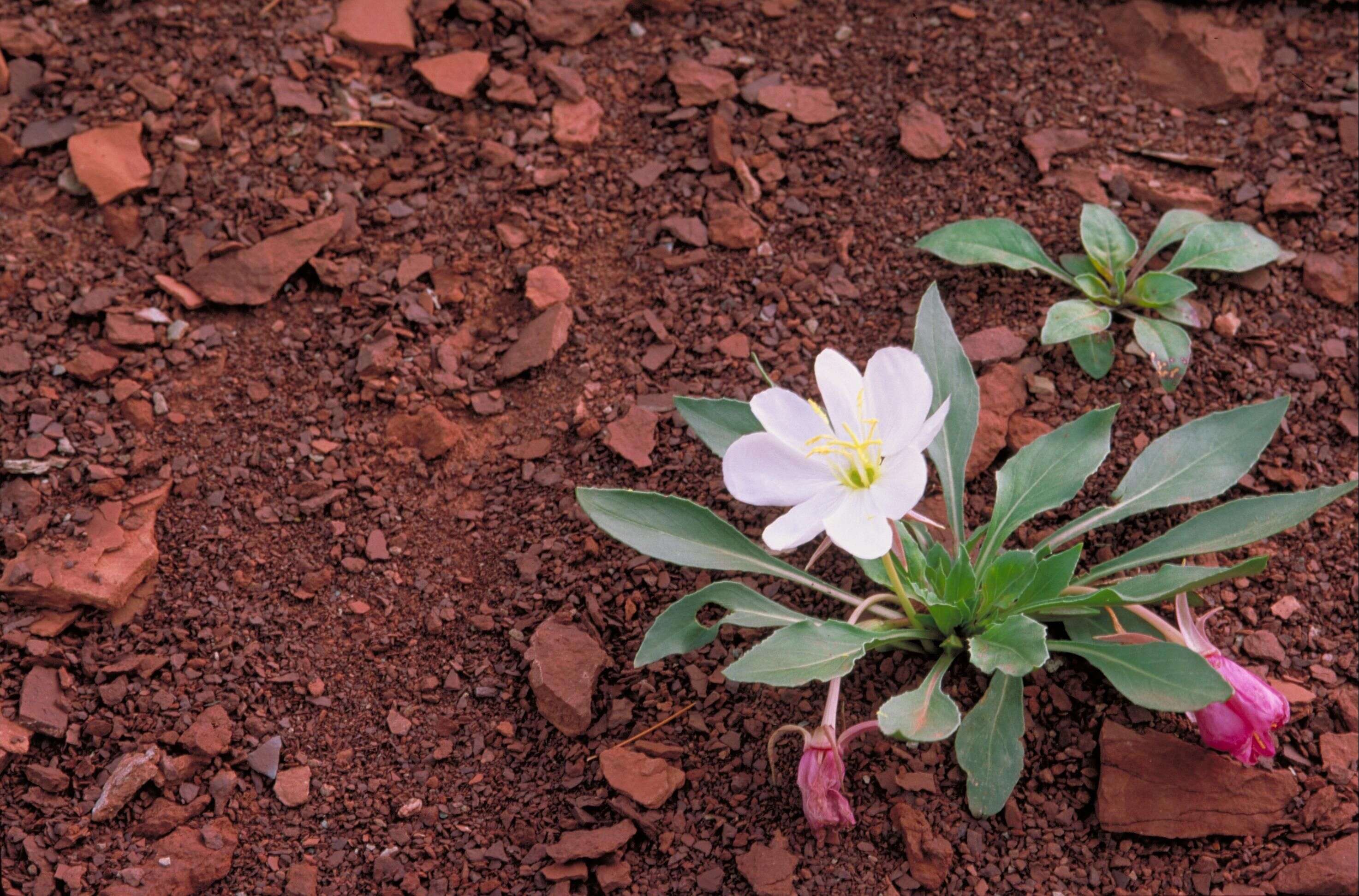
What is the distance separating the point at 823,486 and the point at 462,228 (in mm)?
1377

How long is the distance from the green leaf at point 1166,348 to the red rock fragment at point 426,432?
58.7 inches

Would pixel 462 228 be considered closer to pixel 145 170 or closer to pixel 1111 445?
pixel 145 170

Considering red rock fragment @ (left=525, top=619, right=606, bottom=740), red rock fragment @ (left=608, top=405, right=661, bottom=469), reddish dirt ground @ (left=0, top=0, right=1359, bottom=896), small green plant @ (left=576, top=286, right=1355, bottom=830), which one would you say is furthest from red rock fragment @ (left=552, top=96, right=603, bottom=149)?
red rock fragment @ (left=525, top=619, right=606, bottom=740)

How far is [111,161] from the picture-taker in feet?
8.98

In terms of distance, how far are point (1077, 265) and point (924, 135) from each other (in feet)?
1.69

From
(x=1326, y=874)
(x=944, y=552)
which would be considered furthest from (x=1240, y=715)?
(x=944, y=552)

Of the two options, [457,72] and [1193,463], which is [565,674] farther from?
[457,72]

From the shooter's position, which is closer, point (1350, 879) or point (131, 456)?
point (1350, 879)

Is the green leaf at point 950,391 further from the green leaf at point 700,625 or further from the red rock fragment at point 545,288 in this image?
the red rock fragment at point 545,288

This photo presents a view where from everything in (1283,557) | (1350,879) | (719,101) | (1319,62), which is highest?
(1319,62)

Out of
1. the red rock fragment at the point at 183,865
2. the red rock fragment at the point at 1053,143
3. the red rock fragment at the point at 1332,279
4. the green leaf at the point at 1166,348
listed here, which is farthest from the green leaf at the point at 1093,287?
the red rock fragment at the point at 183,865

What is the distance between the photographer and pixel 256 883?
1990 mm

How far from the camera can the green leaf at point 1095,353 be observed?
8.01 ft

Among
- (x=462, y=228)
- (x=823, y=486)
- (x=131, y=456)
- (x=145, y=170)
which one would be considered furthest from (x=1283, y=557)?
(x=145, y=170)
